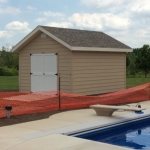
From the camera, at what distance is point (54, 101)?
1280 centimetres

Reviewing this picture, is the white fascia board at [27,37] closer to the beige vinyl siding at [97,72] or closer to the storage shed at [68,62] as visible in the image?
the storage shed at [68,62]

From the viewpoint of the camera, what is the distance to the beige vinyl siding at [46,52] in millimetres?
15595

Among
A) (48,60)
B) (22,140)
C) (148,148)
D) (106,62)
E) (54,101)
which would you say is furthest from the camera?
(106,62)

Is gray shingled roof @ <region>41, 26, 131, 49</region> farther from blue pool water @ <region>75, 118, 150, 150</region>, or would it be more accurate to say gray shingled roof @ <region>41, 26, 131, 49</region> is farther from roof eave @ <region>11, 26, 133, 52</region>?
blue pool water @ <region>75, 118, 150, 150</region>

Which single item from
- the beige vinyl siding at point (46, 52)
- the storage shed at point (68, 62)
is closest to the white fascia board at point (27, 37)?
the storage shed at point (68, 62)

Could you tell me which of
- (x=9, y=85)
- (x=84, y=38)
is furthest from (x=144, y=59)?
(x=84, y=38)

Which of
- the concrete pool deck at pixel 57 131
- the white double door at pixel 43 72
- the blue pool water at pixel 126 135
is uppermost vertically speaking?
the white double door at pixel 43 72

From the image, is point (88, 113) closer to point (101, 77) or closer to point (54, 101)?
point (54, 101)

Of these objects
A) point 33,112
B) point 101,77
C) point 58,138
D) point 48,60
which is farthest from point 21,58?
point 58,138

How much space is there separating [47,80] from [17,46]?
96.9 inches

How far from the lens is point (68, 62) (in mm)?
15547

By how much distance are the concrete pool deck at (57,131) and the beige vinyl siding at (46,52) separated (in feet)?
15.5

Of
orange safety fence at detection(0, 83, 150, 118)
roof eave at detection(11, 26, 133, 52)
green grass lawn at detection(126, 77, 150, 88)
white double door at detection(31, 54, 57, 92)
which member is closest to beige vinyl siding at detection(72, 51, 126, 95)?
roof eave at detection(11, 26, 133, 52)

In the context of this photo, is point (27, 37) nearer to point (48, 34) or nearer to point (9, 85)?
point (48, 34)
